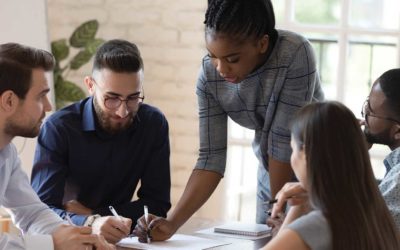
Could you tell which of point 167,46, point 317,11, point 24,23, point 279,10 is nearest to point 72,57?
point 24,23

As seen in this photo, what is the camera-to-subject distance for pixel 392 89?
2215 mm

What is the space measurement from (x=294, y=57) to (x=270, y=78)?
0.31ft

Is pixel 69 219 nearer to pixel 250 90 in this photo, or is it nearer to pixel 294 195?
pixel 250 90

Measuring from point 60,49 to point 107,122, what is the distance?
4.98ft

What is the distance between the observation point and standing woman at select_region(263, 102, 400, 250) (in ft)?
5.08

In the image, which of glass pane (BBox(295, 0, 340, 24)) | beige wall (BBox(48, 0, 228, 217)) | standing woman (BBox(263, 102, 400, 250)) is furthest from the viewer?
beige wall (BBox(48, 0, 228, 217))

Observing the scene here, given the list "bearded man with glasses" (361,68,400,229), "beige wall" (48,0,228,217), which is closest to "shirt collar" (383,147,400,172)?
"bearded man with glasses" (361,68,400,229)

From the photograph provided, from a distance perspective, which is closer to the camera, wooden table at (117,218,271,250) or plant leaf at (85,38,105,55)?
wooden table at (117,218,271,250)

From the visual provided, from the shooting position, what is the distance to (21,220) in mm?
2291

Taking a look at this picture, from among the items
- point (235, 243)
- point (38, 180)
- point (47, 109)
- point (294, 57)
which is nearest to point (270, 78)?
point (294, 57)

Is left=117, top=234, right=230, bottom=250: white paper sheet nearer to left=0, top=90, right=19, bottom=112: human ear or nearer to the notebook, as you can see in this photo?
the notebook

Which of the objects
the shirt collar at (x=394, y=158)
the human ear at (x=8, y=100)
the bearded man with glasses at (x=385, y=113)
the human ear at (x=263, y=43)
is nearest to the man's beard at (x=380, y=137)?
the bearded man with glasses at (x=385, y=113)

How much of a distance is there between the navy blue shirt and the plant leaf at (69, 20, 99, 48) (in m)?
1.38

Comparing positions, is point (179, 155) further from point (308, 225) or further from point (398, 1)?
point (308, 225)
